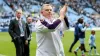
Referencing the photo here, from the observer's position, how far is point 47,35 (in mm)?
5922

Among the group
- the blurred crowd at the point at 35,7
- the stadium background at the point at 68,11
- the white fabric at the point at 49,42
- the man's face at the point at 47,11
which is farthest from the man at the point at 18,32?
the blurred crowd at the point at 35,7

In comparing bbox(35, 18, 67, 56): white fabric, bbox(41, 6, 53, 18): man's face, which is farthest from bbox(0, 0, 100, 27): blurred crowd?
bbox(41, 6, 53, 18): man's face

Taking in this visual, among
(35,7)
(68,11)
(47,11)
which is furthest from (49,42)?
(68,11)

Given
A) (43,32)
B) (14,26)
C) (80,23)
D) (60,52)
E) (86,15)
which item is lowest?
(86,15)

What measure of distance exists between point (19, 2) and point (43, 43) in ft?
155

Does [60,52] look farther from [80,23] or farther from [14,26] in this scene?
[80,23]

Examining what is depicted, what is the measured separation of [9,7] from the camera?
51.0 m

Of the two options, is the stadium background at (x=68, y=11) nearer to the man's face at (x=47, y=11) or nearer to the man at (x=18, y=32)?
the man at (x=18, y=32)

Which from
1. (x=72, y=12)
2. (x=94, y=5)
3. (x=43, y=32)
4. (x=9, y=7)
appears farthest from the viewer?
(x=94, y=5)

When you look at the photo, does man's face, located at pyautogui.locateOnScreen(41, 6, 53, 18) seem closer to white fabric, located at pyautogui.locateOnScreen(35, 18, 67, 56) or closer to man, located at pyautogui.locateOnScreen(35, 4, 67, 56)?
man, located at pyautogui.locateOnScreen(35, 4, 67, 56)

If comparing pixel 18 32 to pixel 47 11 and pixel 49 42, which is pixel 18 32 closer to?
pixel 49 42

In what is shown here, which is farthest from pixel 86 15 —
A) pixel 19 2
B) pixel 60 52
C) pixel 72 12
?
pixel 60 52

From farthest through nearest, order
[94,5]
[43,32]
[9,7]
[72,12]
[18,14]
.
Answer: [94,5]
[72,12]
[9,7]
[18,14]
[43,32]

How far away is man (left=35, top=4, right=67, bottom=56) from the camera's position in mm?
5747
